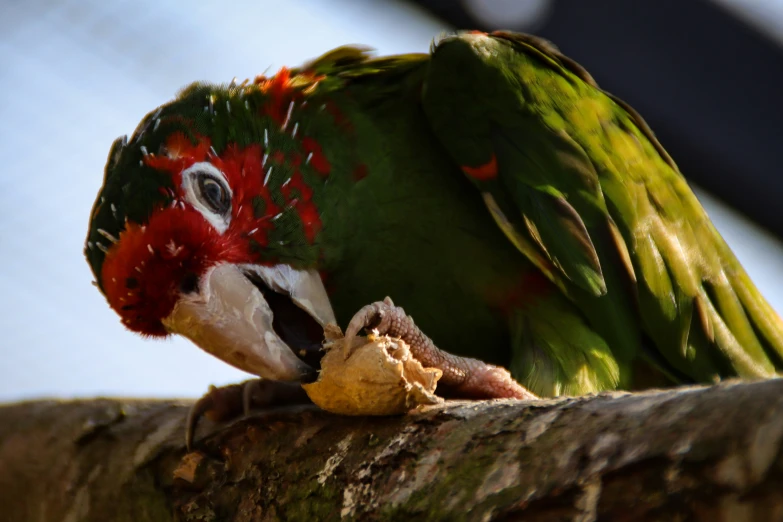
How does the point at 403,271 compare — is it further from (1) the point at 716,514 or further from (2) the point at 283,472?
(1) the point at 716,514

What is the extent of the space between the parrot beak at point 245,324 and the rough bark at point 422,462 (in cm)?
11

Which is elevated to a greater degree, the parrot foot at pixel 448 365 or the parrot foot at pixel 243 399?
the parrot foot at pixel 448 365

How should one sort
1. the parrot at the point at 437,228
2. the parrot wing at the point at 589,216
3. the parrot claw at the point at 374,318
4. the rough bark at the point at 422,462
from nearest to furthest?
the rough bark at the point at 422,462 → the parrot claw at the point at 374,318 → the parrot at the point at 437,228 → the parrot wing at the point at 589,216

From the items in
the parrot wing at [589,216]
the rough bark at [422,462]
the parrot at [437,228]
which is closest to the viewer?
the rough bark at [422,462]

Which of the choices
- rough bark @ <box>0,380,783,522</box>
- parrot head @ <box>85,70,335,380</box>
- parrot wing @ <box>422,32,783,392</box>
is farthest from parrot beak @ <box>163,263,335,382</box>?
parrot wing @ <box>422,32,783,392</box>

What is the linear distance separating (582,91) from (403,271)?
724 millimetres

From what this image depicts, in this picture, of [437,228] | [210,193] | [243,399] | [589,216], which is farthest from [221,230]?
[589,216]

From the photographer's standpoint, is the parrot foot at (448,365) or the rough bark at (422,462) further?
the parrot foot at (448,365)

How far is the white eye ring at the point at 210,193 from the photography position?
175 centimetres

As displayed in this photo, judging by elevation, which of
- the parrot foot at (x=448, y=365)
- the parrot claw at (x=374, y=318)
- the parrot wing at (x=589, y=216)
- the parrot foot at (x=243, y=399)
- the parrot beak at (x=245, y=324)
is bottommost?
the parrot foot at (x=243, y=399)

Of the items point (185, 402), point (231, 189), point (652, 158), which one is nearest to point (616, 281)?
point (652, 158)

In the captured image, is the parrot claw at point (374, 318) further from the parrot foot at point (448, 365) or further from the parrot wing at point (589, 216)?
the parrot wing at point (589, 216)

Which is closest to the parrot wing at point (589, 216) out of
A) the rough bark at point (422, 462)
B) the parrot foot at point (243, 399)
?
the parrot foot at point (243, 399)

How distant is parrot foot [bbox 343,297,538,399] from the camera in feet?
5.21
